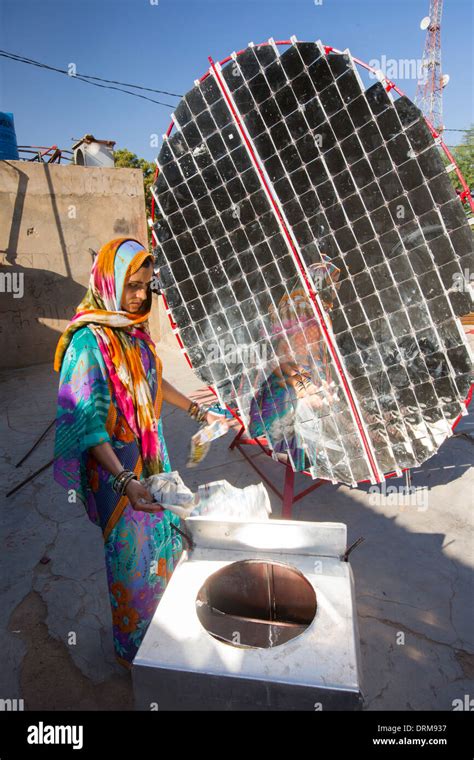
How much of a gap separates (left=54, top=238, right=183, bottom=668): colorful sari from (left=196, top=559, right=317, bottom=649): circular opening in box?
796 mm

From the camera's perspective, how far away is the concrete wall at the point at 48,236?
31.3 ft

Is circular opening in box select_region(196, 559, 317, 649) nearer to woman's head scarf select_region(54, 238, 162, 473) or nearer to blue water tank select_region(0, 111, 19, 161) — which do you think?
woman's head scarf select_region(54, 238, 162, 473)

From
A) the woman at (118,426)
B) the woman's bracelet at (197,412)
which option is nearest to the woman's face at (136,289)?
the woman at (118,426)

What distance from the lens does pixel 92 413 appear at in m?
2.15

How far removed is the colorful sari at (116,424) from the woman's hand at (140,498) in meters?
0.28

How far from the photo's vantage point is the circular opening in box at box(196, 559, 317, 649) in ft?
5.62

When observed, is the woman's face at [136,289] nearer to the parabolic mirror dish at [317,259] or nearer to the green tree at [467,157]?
the parabolic mirror dish at [317,259]

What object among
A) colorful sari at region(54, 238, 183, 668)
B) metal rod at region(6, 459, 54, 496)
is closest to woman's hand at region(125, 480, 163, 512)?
colorful sari at region(54, 238, 183, 668)

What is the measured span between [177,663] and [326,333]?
7.70 ft

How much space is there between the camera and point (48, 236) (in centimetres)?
994
